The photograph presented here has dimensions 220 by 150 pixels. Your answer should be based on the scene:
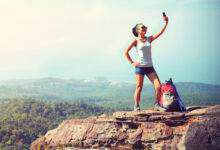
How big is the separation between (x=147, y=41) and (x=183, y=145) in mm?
3406

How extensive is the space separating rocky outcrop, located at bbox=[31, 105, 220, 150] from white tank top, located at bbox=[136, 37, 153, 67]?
1.34m

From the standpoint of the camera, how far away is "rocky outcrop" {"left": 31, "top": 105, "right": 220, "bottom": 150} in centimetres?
934

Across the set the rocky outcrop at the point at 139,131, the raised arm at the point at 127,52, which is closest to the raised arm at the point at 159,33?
the raised arm at the point at 127,52

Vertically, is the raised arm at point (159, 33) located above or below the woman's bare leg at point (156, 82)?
above

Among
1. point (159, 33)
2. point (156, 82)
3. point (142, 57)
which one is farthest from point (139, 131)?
point (159, 33)

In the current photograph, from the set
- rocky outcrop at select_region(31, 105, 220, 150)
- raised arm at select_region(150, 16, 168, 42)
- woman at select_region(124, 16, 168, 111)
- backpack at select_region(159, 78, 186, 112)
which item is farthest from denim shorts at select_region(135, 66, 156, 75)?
rocky outcrop at select_region(31, 105, 220, 150)

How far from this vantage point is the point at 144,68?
37.7ft

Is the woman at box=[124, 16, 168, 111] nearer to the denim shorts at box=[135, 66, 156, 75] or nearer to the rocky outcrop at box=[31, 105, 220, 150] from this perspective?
the denim shorts at box=[135, 66, 156, 75]

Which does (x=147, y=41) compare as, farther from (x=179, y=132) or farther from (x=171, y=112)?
→ (x=179, y=132)

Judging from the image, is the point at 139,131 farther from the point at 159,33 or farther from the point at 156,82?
the point at 159,33

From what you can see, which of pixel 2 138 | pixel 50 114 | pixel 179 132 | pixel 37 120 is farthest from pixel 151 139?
pixel 50 114

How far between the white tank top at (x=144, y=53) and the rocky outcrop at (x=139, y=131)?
4.41 feet

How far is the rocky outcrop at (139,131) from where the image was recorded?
934 centimetres

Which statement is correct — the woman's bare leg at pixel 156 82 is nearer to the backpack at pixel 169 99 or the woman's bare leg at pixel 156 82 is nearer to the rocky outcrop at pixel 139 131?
the backpack at pixel 169 99
